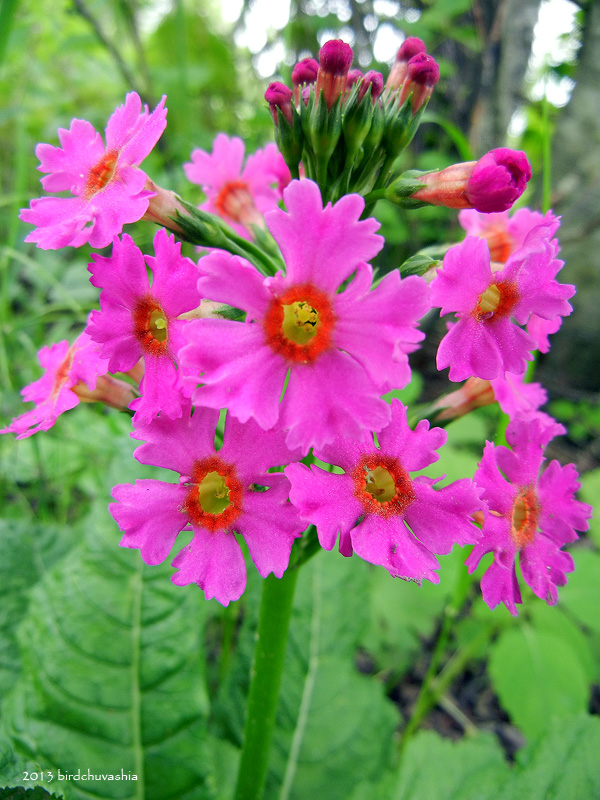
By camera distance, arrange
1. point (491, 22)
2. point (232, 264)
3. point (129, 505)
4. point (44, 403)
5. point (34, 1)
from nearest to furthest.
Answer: point (232, 264) < point (129, 505) < point (44, 403) < point (34, 1) < point (491, 22)

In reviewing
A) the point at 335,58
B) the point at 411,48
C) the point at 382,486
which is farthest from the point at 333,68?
the point at 382,486

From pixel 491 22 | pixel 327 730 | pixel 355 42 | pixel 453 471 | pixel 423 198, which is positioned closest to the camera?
pixel 423 198

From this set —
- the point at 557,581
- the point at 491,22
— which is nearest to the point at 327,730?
the point at 557,581

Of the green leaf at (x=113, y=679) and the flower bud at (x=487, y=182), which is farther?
the green leaf at (x=113, y=679)

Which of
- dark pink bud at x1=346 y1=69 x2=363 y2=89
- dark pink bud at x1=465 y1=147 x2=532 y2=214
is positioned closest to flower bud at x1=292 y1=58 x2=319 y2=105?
dark pink bud at x1=346 y1=69 x2=363 y2=89

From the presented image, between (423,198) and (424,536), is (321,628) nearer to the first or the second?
(424,536)

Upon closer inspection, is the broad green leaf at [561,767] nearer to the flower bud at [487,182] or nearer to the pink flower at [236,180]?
the flower bud at [487,182]

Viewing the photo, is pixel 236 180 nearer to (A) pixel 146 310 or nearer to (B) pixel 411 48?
(B) pixel 411 48

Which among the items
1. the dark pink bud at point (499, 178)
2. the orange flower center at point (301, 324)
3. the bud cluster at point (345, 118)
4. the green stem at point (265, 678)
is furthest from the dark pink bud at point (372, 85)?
the green stem at point (265, 678)
